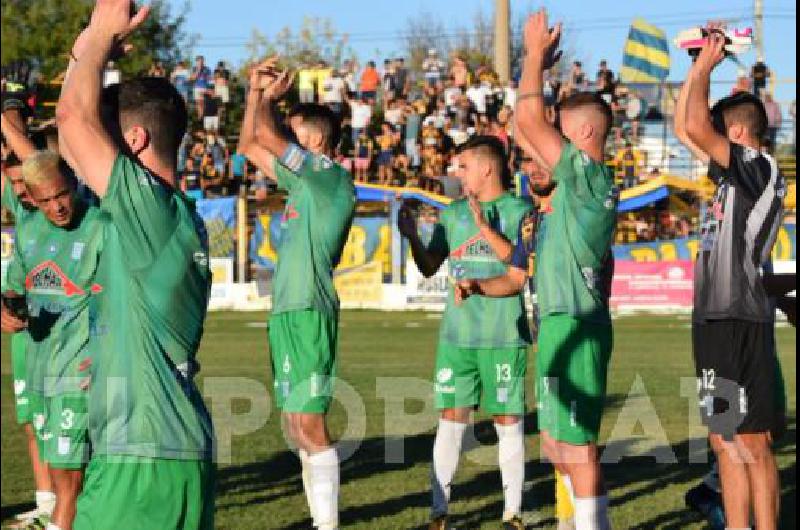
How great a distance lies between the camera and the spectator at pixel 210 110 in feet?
130

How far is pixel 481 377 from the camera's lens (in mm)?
9469

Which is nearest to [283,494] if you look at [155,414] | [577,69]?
[155,414]

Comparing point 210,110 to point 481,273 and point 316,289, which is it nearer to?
point 481,273

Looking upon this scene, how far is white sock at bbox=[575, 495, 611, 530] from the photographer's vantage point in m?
7.38

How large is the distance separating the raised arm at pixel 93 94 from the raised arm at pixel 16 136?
4.04 metres

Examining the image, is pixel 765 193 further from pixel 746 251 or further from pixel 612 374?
pixel 612 374

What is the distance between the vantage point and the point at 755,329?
7.61m

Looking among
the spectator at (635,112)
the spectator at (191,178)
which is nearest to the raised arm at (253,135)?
the spectator at (191,178)

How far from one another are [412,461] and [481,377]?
2.67 metres

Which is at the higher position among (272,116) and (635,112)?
(635,112)

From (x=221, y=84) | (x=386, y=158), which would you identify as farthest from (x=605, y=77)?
(x=221, y=84)

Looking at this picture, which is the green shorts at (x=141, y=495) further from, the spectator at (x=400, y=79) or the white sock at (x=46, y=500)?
the spectator at (x=400, y=79)

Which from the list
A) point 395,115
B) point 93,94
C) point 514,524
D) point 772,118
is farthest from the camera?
point 395,115

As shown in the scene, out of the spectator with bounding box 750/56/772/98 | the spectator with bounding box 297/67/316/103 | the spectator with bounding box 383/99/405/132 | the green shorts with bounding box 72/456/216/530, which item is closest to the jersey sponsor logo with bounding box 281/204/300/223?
the green shorts with bounding box 72/456/216/530
